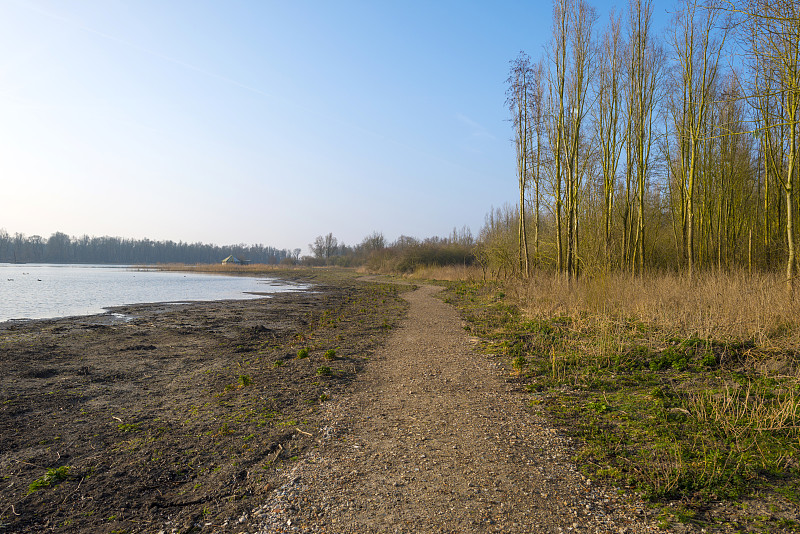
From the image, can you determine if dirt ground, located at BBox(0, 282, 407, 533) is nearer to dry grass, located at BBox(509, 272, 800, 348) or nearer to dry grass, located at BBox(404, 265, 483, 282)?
dry grass, located at BBox(509, 272, 800, 348)

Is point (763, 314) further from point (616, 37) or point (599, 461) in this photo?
point (616, 37)

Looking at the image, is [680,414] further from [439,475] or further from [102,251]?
[102,251]

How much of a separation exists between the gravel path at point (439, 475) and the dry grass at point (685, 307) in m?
4.02

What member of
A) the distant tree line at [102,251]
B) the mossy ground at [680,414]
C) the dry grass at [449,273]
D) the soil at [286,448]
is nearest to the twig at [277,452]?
the soil at [286,448]

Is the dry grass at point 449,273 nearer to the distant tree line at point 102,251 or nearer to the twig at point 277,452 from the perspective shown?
the twig at point 277,452

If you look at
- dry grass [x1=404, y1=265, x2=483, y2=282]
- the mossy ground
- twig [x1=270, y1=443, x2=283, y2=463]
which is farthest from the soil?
dry grass [x1=404, y1=265, x2=483, y2=282]

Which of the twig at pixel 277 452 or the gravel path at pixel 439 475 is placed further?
the twig at pixel 277 452

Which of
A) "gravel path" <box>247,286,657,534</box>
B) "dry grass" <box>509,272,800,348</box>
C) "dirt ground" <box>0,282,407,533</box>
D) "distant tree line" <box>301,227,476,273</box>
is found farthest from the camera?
"distant tree line" <box>301,227,476,273</box>

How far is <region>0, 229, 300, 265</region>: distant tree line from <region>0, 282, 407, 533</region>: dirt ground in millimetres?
96078

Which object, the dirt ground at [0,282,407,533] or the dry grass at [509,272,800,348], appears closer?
the dirt ground at [0,282,407,533]

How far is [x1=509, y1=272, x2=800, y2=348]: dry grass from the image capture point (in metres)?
7.42

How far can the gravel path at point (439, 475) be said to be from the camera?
335 centimetres

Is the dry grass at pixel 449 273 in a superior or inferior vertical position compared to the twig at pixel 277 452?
superior

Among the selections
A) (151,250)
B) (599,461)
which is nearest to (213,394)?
(599,461)
